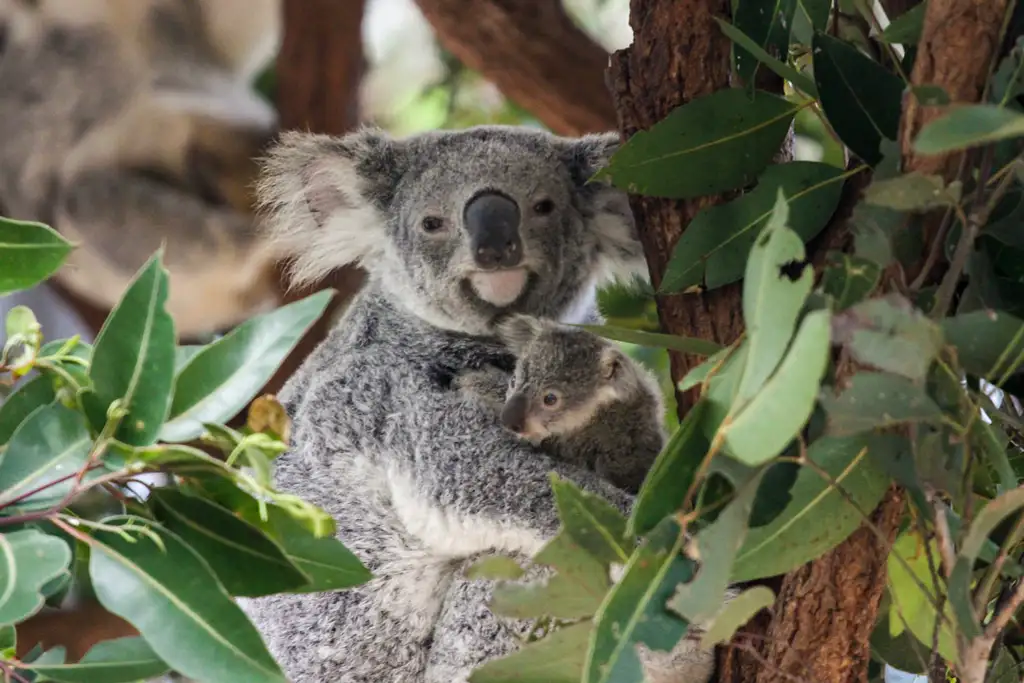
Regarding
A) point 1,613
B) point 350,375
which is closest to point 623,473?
point 350,375

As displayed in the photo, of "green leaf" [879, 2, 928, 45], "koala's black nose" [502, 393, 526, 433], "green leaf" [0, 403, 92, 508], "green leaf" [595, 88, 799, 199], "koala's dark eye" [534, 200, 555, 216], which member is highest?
"green leaf" [879, 2, 928, 45]

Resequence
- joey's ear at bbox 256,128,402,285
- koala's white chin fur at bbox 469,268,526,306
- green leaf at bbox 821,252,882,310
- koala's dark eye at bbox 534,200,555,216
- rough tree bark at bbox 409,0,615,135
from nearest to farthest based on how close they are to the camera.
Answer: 1. green leaf at bbox 821,252,882,310
2. koala's white chin fur at bbox 469,268,526,306
3. koala's dark eye at bbox 534,200,555,216
4. joey's ear at bbox 256,128,402,285
5. rough tree bark at bbox 409,0,615,135

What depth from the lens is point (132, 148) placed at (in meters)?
5.41

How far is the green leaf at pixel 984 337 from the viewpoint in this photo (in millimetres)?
1352

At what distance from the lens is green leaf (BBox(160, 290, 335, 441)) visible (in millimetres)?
1450

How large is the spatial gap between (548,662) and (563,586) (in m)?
0.14

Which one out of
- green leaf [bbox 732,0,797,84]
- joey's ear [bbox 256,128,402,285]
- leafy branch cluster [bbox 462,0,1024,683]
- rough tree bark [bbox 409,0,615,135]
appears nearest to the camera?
leafy branch cluster [bbox 462,0,1024,683]

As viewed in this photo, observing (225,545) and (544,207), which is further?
(544,207)

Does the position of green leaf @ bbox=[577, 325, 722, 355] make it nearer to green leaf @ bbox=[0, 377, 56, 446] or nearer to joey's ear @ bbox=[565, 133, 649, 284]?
green leaf @ bbox=[0, 377, 56, 446]

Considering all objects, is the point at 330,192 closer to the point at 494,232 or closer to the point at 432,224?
the point at 432,224

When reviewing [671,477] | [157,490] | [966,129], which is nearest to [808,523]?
[671,477]

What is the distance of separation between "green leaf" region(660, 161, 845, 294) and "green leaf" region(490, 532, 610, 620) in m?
0.53

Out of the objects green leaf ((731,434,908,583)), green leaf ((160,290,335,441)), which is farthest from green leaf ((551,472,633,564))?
green leaf ((160,290,335,441))

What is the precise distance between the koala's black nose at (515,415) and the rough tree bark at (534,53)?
225 cm
